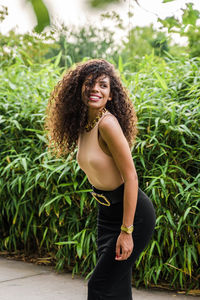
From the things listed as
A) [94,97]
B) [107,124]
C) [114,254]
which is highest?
[94,97]

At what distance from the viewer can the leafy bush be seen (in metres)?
3.09

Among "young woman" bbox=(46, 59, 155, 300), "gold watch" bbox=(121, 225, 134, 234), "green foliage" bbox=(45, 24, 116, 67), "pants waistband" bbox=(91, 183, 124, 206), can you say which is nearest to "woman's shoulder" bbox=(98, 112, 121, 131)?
"young woman" bbox=(46, 59, 155, 300)

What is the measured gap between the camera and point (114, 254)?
1.95 metres

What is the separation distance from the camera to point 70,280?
3.38m

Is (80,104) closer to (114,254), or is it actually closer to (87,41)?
(114,254)

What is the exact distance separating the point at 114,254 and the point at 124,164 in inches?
18.0

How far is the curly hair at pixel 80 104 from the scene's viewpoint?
2100 millimetres

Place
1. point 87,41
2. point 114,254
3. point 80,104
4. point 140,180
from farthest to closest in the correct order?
point 87,41 → point 140,180 → point 80,104 → point 114,254

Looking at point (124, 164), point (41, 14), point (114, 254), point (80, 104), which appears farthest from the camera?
point (80, 104)

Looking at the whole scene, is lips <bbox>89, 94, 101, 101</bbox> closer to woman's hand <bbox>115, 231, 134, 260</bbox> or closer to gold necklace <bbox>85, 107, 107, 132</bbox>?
gold necklace <bbox>85, 107, 107, 132</bbox>

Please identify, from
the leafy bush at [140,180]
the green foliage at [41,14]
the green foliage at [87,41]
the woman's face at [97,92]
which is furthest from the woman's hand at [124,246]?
the green foliage at [87,41]

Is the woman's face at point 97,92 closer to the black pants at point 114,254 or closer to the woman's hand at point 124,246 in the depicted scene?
the black pants at point 114,254

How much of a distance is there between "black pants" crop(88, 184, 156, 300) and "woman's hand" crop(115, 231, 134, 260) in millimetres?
46

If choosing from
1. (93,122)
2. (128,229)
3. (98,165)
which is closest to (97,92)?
(93,122)
